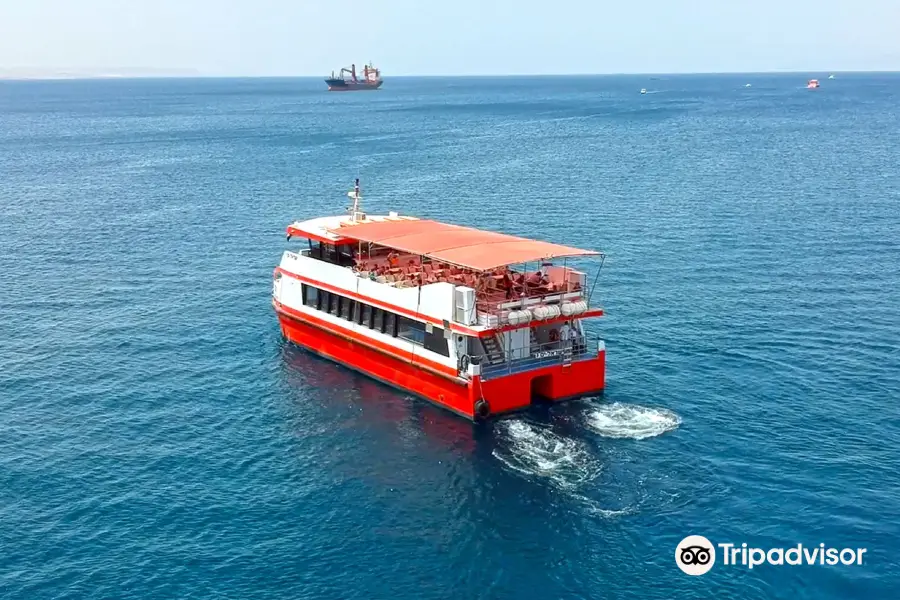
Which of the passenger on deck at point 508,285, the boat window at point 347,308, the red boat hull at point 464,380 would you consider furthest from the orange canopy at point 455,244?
the red boat hull at point 464,380

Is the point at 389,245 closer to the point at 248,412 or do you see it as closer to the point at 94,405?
the point at 248,412

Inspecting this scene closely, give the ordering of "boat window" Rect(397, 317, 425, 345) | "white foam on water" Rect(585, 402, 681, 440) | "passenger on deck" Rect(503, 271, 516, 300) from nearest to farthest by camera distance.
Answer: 1. "white foam on water" Rect(585, 402, 681, 440)
2. "passenger on deck" Rect(503, 271, 516, 300)
3. "boat window" Rect(397, 317, 425, 345)

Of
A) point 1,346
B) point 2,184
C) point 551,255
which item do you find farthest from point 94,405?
point 2,184

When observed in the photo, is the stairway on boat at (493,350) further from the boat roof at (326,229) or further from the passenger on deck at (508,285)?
the boat roof at (326,229)

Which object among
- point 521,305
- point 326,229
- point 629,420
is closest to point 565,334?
point 521,305

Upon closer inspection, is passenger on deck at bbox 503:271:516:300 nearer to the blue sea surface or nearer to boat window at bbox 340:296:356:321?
the blue sea surface

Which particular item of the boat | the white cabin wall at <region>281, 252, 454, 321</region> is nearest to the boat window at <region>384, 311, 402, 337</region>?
the boat
